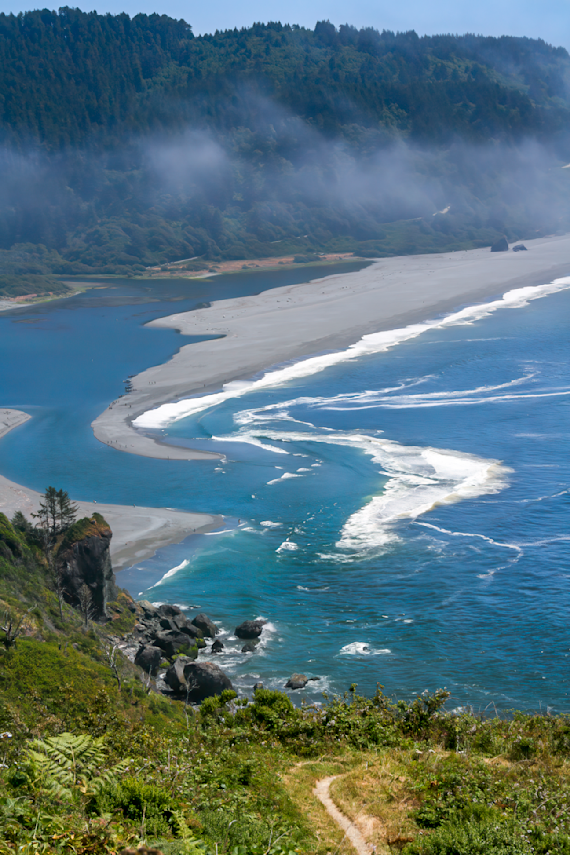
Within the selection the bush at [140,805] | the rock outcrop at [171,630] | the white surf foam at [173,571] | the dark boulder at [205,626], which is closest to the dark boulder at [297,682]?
the rock outcrop at [171,630]

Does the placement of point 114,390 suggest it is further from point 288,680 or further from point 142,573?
point 288,680

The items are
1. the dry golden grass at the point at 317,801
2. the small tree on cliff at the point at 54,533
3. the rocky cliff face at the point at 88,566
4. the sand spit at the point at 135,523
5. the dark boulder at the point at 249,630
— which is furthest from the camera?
the sand spit at the point at 135,523

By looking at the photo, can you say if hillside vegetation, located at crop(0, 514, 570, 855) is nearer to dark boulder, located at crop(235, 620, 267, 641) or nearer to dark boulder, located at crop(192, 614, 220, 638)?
dark boulder, located at crop(235, 620, 267, 641)

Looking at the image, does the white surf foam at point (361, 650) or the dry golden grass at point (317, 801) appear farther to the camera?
the white surf foam at point (361, 650)

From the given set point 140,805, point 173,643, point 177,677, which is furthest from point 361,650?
point 140,805

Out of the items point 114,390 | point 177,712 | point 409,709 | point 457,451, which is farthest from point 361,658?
point 114,390

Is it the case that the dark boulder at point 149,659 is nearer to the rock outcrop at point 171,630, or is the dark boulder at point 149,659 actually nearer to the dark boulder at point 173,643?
the dark boulder at point 173,643

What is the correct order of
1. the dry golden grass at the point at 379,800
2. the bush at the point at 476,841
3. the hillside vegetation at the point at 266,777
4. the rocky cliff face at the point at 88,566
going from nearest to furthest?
the hillside vegetation at the point at 266,777 < the bush at the point at 476,841 < the dry golden grass at the point at 379,800 < the rocky cliff face at the point at 88,566
